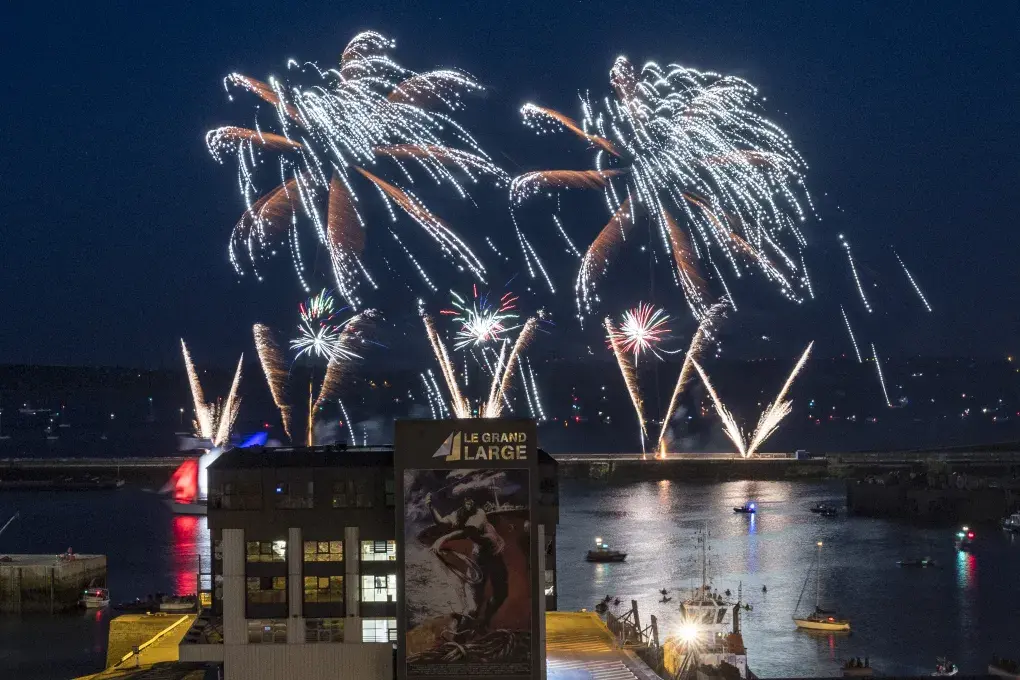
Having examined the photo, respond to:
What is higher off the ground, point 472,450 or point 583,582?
point 472,450

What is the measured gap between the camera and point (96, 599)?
28.5 metres

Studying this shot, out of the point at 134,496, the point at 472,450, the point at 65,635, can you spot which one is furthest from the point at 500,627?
the point at 134,496

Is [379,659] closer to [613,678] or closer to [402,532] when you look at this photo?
[402,532]

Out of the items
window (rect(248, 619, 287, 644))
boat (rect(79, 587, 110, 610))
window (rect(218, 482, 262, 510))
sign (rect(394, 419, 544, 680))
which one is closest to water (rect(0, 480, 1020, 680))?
boat (rect(79, 587, 110, 610))

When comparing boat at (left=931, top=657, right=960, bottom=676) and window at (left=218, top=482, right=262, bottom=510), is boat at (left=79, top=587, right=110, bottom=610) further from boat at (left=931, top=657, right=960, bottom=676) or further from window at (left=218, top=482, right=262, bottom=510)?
boat at (left=931, top=657, right=960, bottom=676)

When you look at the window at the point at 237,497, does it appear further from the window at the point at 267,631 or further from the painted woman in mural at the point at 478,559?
the painted woman in mural at the point at 478,559

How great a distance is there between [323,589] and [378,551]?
736 millimetres

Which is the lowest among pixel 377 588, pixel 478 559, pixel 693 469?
pixel 377 588

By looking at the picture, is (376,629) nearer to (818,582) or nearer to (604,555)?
(818,582)

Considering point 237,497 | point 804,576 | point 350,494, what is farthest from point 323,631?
point 804,576

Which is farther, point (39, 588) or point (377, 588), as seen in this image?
point (39, 588)

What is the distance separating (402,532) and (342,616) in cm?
124

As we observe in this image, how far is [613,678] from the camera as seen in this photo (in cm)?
1473

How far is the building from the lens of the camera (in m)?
14.1
